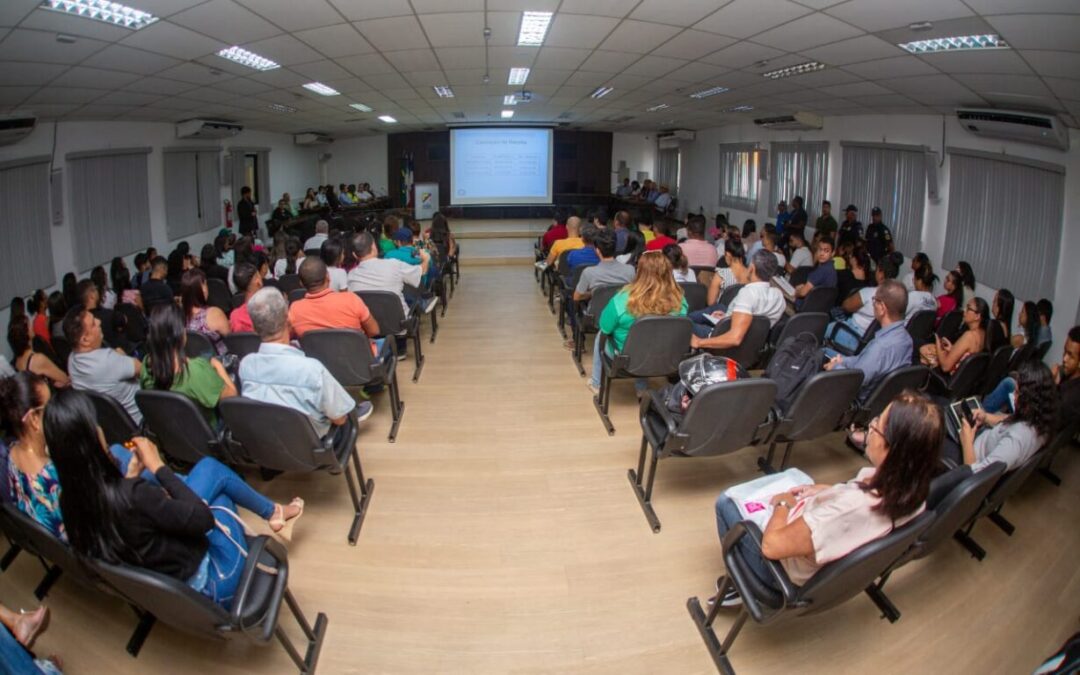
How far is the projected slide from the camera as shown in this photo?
52.9ft

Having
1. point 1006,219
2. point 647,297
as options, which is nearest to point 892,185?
point 1006,219

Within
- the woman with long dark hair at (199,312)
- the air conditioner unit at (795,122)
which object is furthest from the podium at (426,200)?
the woman with long dark hair at (199,312)

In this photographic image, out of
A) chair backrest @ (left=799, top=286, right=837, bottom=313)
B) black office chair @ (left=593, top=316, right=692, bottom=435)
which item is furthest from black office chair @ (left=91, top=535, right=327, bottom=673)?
chair backrest @ (left=799, top=286, right=837, bottom=313)

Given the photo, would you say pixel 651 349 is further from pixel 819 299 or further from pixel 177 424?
pixel 177 424

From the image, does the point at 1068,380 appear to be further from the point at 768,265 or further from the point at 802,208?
the point at 802,208

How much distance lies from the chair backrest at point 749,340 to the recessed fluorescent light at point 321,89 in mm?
5777

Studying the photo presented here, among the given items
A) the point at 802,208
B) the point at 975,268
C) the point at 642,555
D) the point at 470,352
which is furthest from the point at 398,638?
the point at 802,208

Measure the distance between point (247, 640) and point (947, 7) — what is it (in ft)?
15.0

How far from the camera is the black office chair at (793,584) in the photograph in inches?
71.9

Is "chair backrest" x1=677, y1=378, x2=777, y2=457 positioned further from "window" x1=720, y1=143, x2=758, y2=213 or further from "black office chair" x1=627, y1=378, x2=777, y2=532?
"window" x1=720, y1=143, x2=758, y2=213

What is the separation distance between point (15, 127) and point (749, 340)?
24.1 feet

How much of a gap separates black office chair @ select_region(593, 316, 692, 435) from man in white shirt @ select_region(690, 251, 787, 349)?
14 centimetres

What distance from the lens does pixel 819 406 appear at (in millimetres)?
3082

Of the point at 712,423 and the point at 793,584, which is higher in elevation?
the point at 712,423
